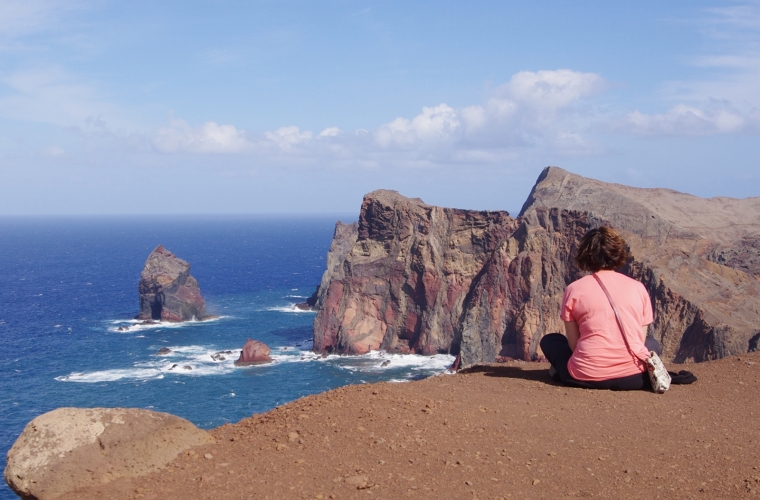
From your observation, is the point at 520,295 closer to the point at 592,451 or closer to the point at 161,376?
the point at 161,376

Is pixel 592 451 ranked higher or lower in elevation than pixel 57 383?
higher

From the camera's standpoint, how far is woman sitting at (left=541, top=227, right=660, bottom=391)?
400 inches

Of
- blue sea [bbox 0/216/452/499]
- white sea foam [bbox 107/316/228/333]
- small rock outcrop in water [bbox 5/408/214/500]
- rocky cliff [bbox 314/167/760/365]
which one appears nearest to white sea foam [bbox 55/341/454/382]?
blue sea [bbox 0/216/452/499]

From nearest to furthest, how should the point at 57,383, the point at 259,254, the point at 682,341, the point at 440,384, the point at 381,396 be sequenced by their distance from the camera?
the point at 381,396, the point at 440,384, the point at 682,341, the point at 57,383, the point at 259,254

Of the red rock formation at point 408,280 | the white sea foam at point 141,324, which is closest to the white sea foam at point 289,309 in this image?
the white sea foam at point 141,324

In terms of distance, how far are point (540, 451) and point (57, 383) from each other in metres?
49.4

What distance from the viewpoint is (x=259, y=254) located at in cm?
16938

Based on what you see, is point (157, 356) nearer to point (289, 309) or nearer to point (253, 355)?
point (253, 355)

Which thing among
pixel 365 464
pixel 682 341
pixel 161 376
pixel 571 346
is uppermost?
pixel 571 346

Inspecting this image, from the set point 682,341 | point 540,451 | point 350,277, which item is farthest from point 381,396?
point 350,277

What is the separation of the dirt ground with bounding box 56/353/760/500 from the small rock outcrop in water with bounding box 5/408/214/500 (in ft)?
0.88

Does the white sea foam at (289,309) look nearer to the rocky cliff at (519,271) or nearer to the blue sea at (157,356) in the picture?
the blue sea at (157,356)

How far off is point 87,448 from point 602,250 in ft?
24.2

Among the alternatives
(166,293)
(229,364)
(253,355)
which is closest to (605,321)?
(253,355)
